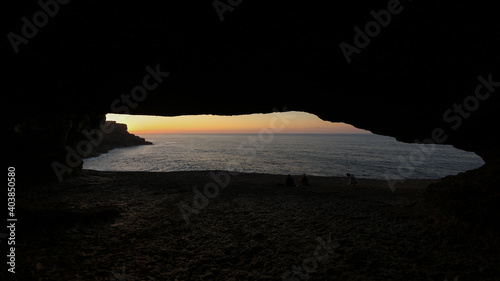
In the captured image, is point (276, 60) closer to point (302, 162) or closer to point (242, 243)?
point (242, 243)

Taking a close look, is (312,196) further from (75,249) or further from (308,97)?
(75,249)

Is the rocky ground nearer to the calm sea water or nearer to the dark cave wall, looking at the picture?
the dark cave wall

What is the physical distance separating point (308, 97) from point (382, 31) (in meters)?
4.22

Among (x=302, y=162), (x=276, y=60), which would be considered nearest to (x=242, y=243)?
(x=276, y=60)

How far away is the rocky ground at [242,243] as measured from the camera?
14.9 feet

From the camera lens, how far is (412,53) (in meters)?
Answer: 5.64

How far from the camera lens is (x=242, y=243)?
235 inches

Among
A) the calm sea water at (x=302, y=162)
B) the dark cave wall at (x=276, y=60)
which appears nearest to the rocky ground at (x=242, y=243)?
the dark cave wall at (x=276, y=60)

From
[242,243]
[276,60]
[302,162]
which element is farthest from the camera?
[302,162]

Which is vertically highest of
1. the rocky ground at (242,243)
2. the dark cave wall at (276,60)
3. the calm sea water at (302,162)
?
the dark cave wall at (276,60)

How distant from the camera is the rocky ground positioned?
4.54m

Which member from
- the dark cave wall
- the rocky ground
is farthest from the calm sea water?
the rocky ground

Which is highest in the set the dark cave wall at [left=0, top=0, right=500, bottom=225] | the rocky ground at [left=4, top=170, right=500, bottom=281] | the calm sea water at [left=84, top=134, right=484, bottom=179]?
the dark cave wall at [left=0, top=0, right=500, bottom=225]

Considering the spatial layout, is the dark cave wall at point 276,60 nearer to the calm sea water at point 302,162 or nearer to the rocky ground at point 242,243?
the rocky ground at point 242,243
